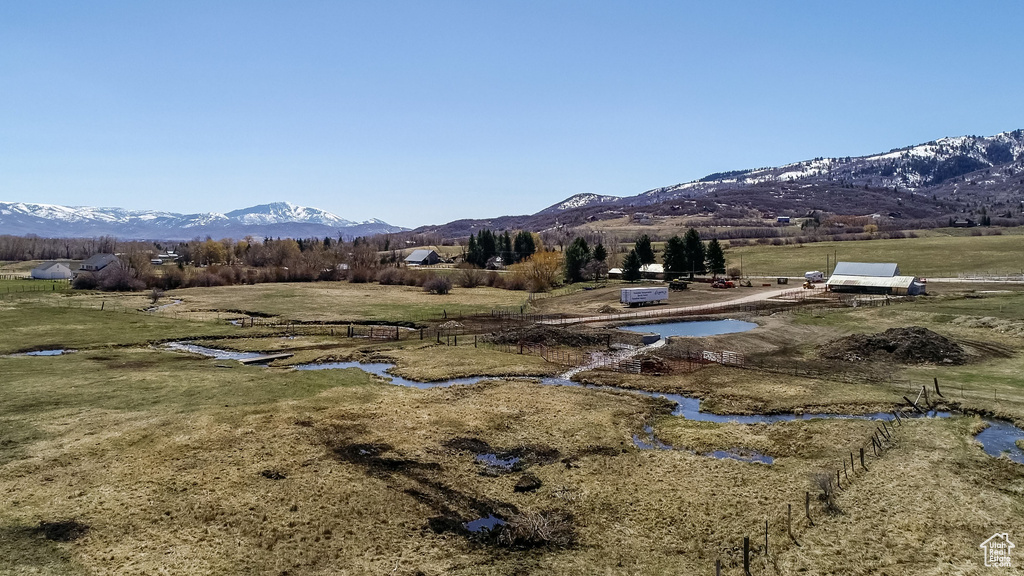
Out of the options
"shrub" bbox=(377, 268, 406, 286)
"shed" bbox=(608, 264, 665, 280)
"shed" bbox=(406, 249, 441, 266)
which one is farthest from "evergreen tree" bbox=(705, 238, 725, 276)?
"shed" bbox=(406, 249, 441, 266)

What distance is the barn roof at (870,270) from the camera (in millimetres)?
97688

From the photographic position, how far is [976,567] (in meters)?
19.7

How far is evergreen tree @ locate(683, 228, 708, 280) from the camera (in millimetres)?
123438

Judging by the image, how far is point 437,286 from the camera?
117750 millimetres

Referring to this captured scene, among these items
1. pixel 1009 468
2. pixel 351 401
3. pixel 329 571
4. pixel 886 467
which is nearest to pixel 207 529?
pixel 329 571

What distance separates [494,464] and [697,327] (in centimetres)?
5129

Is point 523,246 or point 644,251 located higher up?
point 523,246

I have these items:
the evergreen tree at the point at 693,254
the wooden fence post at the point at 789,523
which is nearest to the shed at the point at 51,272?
the evergreen tree at the point at 693,254

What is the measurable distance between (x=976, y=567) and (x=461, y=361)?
133ft

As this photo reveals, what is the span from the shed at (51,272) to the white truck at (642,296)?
13921 cm

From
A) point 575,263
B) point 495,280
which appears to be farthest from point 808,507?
point 495,280

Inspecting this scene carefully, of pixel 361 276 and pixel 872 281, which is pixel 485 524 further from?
pixel 361 276

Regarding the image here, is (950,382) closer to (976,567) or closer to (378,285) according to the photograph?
(976,567)

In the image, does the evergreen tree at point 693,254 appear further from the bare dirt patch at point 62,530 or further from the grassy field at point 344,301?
the bare dirt patch at point 62,530
